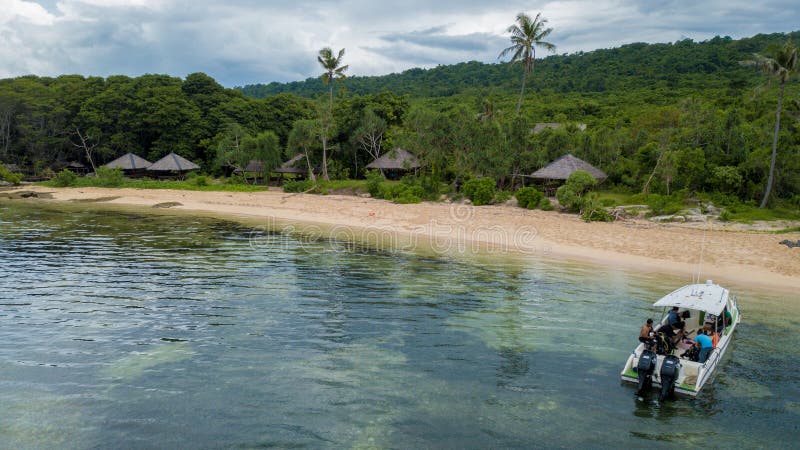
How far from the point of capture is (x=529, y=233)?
108 ft

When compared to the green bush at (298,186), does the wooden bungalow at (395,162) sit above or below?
above

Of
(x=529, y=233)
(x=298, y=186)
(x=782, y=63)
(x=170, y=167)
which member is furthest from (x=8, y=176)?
(x=782, y=63)

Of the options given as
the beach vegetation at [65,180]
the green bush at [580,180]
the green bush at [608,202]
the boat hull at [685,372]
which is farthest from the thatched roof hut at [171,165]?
the boat hull at [685,372]

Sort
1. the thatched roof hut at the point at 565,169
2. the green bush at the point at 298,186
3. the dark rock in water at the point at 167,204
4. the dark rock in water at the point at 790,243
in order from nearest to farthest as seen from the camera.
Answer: the dark rock in water at the point at 790,243 < the thatched roof hut at the point at 565,169 < the dark rock in water at the point at 167,204 < the green bush at the point at 298,186

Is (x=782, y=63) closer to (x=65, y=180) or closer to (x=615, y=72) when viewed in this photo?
(x=65, y=180)

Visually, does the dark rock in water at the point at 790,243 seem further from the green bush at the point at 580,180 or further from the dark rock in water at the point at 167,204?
the dark rock in water at the point at 167,204

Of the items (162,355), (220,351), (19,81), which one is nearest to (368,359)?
(220,351)

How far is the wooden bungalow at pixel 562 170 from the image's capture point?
140 feet

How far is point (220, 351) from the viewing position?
14.5m

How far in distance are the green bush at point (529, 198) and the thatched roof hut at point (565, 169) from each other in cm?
241

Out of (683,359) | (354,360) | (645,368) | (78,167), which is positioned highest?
(78,167)

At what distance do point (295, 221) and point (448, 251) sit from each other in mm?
15401

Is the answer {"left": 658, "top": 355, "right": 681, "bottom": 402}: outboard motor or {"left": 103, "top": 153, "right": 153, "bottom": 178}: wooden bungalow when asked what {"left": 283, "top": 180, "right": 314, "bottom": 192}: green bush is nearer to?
{"left": 103, "top": 153, "right": 153, "bottom": 178}: wooden bungalow

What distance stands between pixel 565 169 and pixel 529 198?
462 centimetres
